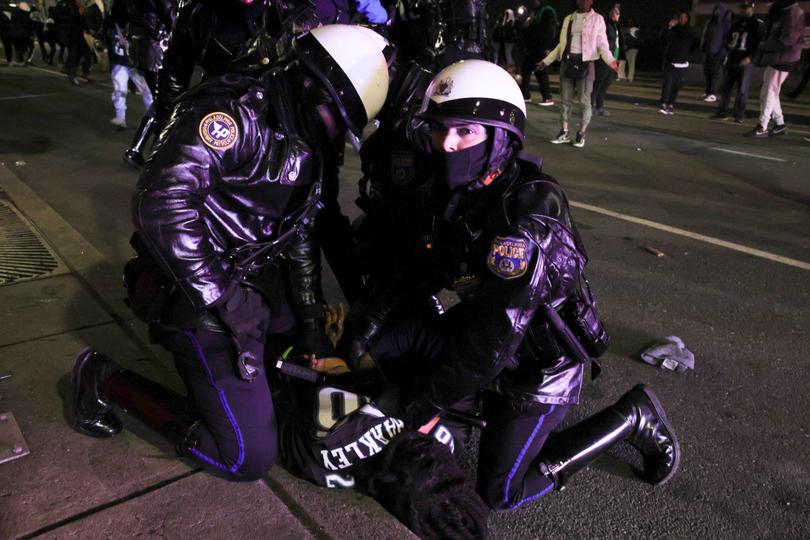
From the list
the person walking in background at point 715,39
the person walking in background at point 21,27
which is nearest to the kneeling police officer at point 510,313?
the person walking in background at point 715,39

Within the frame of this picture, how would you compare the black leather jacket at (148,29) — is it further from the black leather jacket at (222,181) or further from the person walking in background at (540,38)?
the person walking in background at (540,38)

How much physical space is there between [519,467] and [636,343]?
1551 mm

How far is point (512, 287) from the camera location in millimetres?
1985

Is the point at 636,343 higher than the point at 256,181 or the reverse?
the reverse

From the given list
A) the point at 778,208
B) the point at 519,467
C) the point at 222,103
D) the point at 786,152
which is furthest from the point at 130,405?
the point at 786,152

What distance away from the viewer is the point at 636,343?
3.53 m

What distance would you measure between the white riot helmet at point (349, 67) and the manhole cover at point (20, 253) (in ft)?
8.68

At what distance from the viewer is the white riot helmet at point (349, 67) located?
7.47 feet

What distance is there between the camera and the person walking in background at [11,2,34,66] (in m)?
17.2

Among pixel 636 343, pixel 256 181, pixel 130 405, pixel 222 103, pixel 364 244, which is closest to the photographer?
pixel 222 103

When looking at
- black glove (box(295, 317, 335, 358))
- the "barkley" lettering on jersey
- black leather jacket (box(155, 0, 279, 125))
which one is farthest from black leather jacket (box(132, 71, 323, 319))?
black leather jacket (box(155, 0, 279, 125))

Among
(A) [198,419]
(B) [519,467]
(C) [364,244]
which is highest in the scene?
(C) [364,244]

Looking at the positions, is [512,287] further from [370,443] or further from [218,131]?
[218,131]

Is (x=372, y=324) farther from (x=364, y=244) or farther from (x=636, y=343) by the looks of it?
(x=636, y=343)
